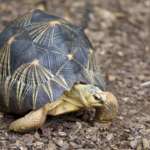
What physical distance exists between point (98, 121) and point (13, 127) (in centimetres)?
62

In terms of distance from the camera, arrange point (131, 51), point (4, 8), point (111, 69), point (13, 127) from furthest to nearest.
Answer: point (4, 8) → point (131, 51) → point (111, 69) → point (13, 127)

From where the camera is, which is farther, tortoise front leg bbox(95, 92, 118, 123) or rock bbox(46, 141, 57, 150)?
tortoise front leg bbox(95, 92, 118, 123)

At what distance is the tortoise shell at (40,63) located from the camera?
12.0 ft

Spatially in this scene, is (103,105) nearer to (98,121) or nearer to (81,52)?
(98,121)

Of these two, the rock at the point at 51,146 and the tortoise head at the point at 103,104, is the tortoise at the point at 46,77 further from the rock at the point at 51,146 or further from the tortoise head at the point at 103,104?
the rock at the point at 51,146

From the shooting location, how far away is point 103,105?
3.75 m

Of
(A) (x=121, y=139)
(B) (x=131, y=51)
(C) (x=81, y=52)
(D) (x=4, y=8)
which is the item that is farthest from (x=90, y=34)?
(A) (x=121, y=139)

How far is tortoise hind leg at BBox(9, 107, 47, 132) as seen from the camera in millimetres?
3629

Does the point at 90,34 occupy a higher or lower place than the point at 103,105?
higher

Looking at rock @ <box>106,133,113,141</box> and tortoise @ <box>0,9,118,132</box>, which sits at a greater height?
tortoise @ <box>0,9,118,132</box>

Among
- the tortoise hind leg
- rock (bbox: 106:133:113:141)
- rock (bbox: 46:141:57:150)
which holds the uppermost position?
the tortoise hind leg

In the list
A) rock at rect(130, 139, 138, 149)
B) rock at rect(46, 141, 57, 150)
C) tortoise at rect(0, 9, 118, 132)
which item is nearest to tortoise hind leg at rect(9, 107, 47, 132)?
tortoise at rect(0, 9, 118, 132)

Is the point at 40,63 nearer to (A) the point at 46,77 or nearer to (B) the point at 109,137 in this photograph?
(A) the point at 46,77

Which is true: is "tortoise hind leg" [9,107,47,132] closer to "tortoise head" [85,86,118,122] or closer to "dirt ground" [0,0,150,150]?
"dirt ground" [0,0,150,150]
